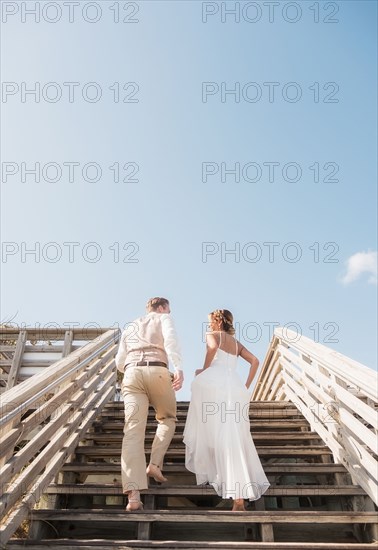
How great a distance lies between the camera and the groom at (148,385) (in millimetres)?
3326

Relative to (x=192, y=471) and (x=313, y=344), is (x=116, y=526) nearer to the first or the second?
(x=192, y=471)

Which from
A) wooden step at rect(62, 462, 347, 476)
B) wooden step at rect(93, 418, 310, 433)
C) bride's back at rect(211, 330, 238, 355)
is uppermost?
bride's back at rect(211, 330, 238, 355)

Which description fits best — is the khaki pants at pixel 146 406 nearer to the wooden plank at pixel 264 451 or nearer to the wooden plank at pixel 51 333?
the wooden plank at pixel 264 451

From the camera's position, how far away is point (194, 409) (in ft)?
12.5

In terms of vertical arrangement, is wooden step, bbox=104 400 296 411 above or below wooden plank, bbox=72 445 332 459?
above

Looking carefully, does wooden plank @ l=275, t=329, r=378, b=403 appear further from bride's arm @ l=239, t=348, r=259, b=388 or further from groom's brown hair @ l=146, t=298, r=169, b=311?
groom's brown hair @ l=146, t=298, r=169, b=311

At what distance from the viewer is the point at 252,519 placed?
2.92m

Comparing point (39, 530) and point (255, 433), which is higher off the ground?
point (255, 433)

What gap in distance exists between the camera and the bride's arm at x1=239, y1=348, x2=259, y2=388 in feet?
13.1

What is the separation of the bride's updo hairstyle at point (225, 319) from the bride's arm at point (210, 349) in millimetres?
154

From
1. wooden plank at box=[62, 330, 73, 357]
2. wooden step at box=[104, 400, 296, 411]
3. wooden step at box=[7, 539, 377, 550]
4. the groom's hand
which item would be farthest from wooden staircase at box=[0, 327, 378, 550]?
wooden plank at box=[62, 330, 73, 357]

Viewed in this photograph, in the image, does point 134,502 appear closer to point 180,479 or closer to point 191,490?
point 191,490

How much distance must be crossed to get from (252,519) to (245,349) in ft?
4.97

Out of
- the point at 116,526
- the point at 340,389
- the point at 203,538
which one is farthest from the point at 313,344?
→ the point at 116,526
